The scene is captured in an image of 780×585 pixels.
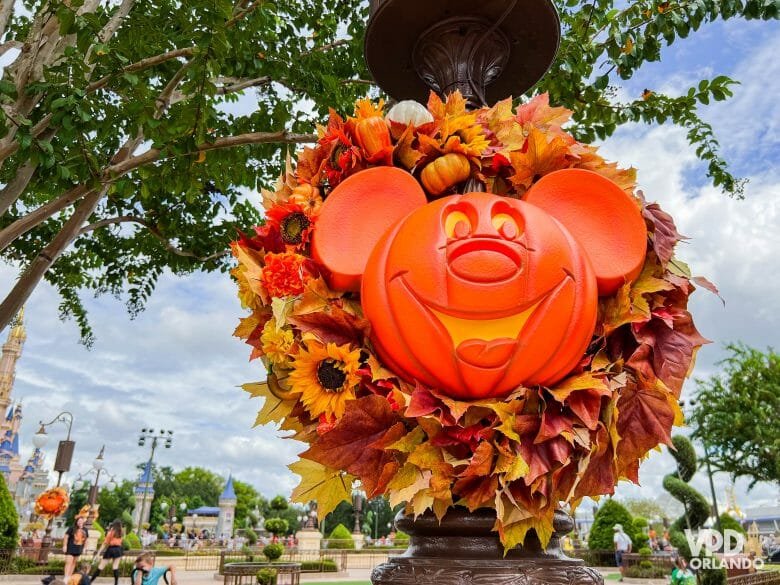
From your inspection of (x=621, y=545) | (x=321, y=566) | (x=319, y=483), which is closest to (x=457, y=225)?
(x=319, y=483)

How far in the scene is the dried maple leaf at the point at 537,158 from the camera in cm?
128

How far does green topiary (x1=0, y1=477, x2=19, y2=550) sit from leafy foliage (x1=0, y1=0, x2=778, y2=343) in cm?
953

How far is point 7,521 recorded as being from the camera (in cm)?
1414

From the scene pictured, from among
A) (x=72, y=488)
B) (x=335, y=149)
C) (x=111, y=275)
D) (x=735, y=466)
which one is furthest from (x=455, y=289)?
(x=72, y=488)

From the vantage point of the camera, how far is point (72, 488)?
49.8m

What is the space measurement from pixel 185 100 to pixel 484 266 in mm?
4906

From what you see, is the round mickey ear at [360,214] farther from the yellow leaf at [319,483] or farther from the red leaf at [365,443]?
the yellow leaf at [319,483]

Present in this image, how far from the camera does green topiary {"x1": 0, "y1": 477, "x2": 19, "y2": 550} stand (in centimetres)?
1382

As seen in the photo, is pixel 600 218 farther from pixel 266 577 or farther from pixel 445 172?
pixel 266 577

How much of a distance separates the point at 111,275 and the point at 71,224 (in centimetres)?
232

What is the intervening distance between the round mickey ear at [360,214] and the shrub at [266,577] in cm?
1139

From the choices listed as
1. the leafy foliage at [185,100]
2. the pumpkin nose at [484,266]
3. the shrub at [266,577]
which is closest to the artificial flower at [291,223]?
the pumpkin nose at [484,266]

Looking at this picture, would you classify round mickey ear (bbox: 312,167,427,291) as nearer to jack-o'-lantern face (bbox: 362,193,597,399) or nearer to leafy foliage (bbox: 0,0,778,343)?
jack-o'-lantern face (bbox: 362,193,597,399)

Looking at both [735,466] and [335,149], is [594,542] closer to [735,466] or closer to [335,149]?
[735,466]
